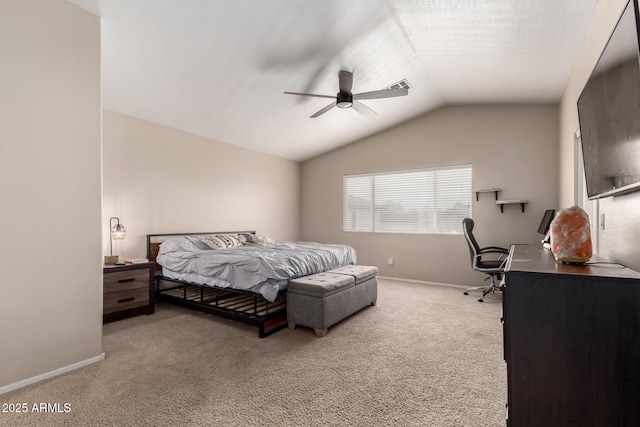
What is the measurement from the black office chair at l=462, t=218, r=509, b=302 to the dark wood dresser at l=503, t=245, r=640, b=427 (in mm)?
3221

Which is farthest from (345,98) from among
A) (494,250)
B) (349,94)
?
(494,250)

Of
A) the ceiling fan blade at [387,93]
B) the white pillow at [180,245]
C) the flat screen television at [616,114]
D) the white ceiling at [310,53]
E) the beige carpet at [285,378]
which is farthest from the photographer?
the white pillow at [180,245]

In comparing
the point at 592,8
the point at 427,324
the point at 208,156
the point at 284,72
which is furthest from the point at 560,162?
the point at 208,156

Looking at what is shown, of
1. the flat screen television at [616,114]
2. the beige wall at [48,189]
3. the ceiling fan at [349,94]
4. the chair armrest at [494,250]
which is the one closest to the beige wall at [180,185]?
the beige wall at [48,189]

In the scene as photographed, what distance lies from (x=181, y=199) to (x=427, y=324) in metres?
3.82

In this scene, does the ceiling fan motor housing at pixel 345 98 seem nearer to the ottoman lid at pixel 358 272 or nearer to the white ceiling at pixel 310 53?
the white ceiling at pixel 310 53

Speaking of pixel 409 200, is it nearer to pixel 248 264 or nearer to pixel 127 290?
pixel 248 264

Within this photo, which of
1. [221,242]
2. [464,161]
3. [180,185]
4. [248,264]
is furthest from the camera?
[464,161]

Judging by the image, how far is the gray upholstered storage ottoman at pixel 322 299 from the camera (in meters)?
3.17

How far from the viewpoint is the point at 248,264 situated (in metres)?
3.36

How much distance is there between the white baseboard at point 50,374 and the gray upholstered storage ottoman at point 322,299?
1671 millimetres

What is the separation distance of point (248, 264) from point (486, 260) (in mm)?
3886

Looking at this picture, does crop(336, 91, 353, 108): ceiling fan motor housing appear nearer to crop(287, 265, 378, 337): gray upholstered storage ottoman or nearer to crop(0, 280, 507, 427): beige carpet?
crop(287, 265, 378, 337): gray upholstered storage ottoman

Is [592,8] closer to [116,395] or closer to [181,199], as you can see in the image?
[116,395]
